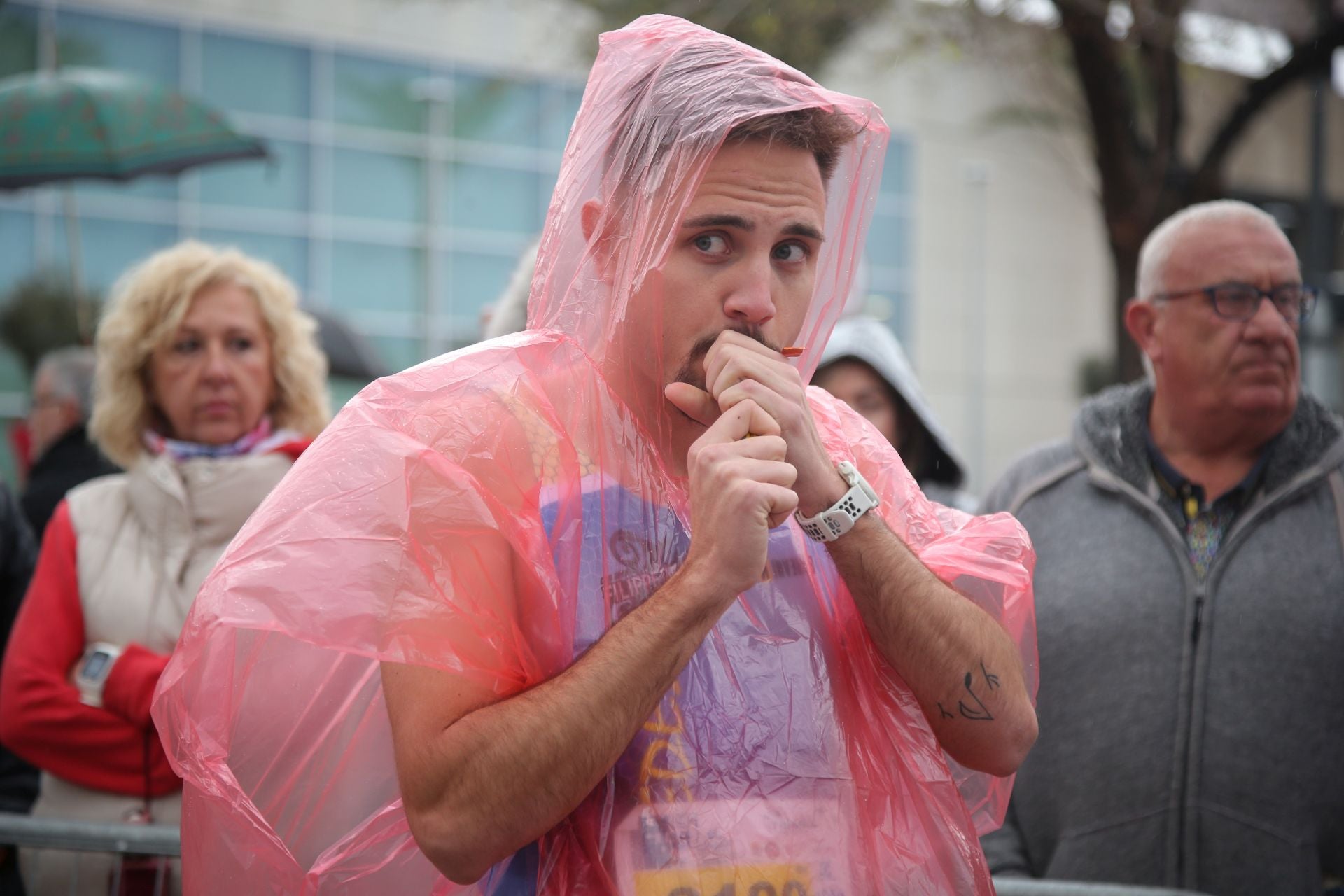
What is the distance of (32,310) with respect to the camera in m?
18.3

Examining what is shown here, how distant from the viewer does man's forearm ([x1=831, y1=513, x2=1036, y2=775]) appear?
1866mm

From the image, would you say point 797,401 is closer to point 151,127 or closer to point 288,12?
point 151,127

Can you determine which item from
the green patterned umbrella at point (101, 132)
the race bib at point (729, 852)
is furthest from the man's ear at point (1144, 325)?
the green patterned umbrella at point (101, 132)

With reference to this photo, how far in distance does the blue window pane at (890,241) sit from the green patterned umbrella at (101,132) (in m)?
22.3

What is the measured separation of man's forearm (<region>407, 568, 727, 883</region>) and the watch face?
177cm

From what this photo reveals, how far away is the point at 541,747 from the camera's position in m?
1.62

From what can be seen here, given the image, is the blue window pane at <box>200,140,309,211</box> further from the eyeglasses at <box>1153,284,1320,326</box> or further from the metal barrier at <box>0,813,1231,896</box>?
the eyeglasses at <box>1153,284,1320,326</box>

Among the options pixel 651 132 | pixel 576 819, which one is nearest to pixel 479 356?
pixel 651 132

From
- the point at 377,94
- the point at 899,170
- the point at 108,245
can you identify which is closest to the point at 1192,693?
the point at 108,245

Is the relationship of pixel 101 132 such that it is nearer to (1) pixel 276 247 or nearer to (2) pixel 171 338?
(2) pixel 171 338

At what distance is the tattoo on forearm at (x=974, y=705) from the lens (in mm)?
1893

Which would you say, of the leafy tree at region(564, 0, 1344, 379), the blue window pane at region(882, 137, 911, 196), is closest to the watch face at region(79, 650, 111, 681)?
the leafy tree at region(564, 0, 1344, 379)

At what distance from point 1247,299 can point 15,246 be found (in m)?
19.3

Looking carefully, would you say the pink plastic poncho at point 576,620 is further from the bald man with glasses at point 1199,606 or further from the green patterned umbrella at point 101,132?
the green patterned umbrella at point 101,132
